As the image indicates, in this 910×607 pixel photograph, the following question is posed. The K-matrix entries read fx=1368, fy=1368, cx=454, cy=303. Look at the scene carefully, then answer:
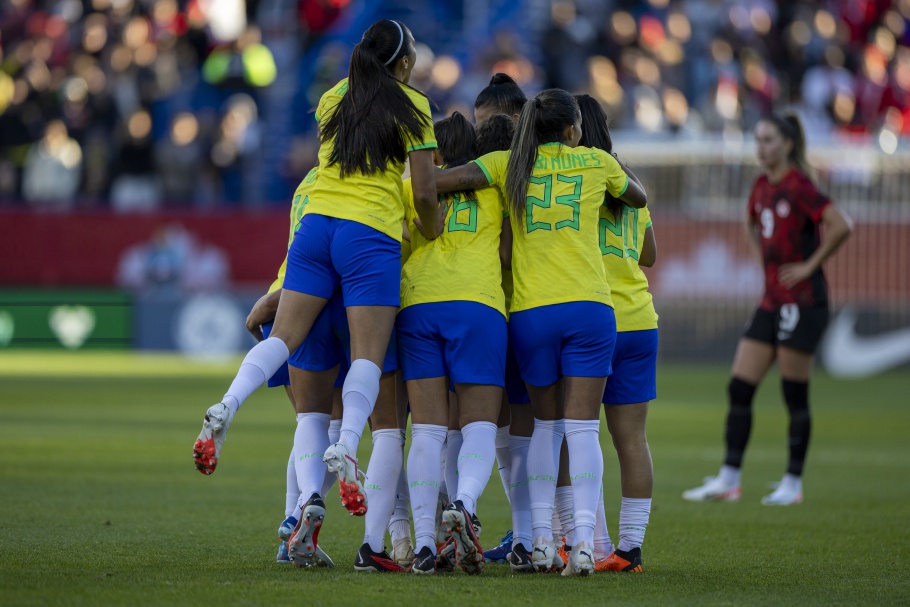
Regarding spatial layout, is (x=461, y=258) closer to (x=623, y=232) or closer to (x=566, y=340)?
(x=566, y=340)

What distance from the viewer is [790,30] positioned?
24.5m

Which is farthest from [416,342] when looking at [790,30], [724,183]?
[790,30]

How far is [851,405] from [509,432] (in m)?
10.0

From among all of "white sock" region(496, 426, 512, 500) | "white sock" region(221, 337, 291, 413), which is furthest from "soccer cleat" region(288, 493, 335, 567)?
"white sock" region(496, 426, 512, 500)

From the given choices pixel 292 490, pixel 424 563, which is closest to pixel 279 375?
pixel 292 490

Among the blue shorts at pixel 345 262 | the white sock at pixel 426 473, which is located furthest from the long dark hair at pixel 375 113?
the white sock at pixel 426 473

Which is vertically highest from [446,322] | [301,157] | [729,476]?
[301,157]

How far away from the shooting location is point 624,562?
604 cm

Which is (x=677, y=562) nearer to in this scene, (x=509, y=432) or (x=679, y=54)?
(x=509, y=432)

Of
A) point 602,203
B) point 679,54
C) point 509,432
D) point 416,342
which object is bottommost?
point 509,432

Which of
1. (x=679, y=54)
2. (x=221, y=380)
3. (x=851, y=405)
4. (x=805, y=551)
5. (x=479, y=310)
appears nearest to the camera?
(x=479, y=310)

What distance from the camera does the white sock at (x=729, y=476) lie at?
29.8 feet

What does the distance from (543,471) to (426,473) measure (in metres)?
0.51

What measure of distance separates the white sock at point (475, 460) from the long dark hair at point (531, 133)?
91cm
